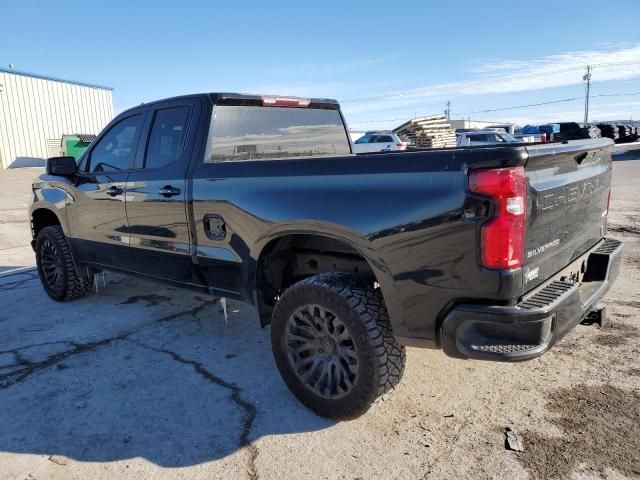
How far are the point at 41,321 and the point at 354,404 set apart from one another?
11.7 ft

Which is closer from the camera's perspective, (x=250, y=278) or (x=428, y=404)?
(x=428, y=404)

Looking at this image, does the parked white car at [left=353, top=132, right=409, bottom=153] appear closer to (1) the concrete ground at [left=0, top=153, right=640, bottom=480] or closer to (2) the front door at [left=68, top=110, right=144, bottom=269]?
(2) the front door at [left=68, top=110, right=144, bottom=269]

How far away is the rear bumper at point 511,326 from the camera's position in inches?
92.2

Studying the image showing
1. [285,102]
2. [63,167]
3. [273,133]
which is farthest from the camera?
[63,167]

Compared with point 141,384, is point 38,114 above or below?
above

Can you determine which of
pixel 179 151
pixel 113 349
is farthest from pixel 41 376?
pixel 179 151

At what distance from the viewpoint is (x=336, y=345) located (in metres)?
2.95

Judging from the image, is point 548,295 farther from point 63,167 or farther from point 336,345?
point 63,167

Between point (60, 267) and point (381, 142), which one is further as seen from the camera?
point (381, 142)

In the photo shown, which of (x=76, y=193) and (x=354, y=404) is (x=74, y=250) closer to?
(x=76, y=193)

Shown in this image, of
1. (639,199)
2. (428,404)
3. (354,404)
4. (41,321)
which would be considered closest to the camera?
(354,404)

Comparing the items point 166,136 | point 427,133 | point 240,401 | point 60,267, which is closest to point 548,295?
point 240,401

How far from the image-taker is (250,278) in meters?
3.41

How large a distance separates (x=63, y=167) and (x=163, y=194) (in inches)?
62.7
